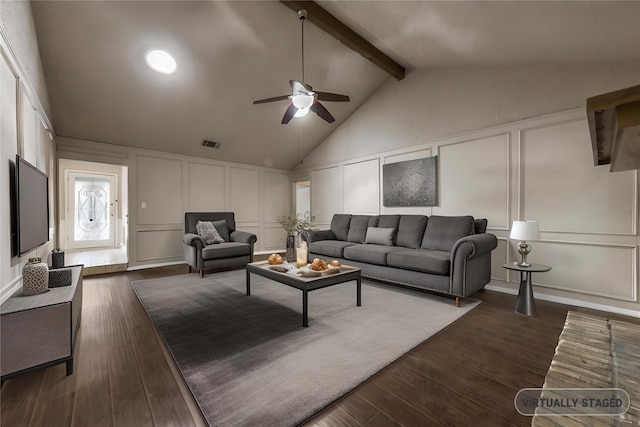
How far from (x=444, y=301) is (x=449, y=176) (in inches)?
78.9

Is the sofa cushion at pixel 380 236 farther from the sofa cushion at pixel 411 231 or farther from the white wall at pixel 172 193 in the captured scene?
the white wall at pixel 172 193

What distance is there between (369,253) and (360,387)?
89.5 inches

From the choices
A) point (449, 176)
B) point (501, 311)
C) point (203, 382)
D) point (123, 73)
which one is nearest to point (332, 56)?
point (449, 176)

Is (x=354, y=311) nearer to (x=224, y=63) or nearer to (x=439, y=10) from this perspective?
(x=439, y=10)

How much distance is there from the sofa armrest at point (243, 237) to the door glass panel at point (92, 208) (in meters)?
5.19

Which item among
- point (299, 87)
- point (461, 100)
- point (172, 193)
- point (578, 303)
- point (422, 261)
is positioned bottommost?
point (578, 303)

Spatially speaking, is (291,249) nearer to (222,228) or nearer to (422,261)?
(422,261)

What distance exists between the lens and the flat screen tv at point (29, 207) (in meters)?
1.81

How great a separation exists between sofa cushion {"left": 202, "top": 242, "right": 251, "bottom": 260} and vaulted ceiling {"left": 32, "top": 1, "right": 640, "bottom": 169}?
2351mm

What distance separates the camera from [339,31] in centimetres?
347

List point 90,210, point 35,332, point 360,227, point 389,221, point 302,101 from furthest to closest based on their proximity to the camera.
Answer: point 90,210, point 360,227, point 389,221, point 302,101, point 35,332

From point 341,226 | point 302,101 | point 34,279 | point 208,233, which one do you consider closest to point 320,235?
point 341,226

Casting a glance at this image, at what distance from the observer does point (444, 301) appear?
3016 mm

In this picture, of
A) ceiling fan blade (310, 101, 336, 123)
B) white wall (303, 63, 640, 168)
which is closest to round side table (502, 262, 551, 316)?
white wall (303, 63, 640, 168)
